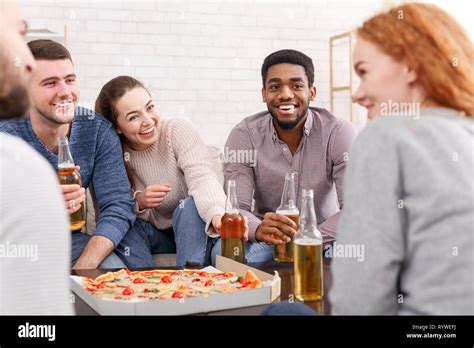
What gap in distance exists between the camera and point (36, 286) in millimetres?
708

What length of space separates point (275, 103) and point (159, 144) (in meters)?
0.47

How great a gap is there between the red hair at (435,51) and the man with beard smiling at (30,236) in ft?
1.89

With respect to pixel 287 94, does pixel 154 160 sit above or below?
below

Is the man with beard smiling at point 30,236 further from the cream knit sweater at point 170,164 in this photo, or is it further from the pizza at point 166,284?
the cream knit sweater at point 170,164

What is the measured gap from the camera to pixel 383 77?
0.98 m

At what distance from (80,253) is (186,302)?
86 cm

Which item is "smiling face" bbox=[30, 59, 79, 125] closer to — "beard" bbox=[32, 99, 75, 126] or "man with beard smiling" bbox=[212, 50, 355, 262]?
"beard" bbox=[32, 99, 75, 126]

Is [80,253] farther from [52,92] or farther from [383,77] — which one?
[383,77]

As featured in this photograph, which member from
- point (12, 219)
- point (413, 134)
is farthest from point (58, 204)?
point (413, 134)

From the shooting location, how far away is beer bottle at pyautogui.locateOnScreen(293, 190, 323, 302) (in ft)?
4.38

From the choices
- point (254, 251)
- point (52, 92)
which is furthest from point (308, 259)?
point (52, 92)

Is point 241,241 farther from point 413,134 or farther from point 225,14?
point 225,14

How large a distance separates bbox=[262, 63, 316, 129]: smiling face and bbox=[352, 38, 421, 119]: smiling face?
1293mm

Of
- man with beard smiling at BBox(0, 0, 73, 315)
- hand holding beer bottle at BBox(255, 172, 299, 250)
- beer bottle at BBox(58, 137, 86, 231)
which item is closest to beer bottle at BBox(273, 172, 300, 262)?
hand holding beer bottle at BBox(255, 172, 299, 250)
